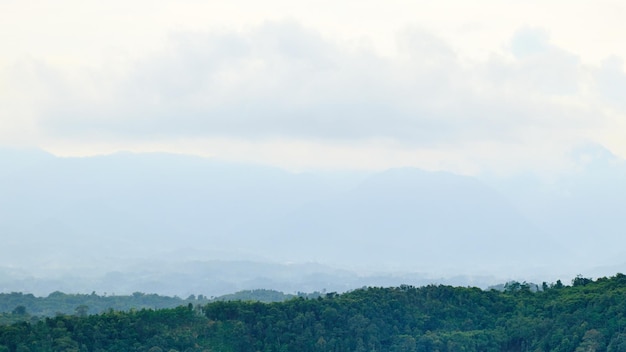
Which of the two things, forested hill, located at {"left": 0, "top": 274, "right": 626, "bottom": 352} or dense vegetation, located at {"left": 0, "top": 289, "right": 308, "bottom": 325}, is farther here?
dense vegetation, located at {"left": 0, "top": 289, "right": 308, "bottom": 325}

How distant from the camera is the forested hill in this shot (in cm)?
4806

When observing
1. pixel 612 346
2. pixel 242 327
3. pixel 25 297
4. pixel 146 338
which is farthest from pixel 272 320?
pixel 25 297

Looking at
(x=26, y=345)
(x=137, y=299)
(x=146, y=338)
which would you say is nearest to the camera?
(x=26, y=345)

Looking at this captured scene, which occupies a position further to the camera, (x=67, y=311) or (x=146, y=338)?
(x=67, y=311)

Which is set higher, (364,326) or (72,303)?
(72,303)

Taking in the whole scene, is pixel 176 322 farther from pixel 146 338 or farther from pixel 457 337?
pixel 457 337

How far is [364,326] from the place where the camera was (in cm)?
5241

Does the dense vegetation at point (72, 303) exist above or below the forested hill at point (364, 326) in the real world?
above

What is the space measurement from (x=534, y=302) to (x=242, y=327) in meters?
14.5

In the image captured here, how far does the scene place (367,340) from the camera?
51.8 metres

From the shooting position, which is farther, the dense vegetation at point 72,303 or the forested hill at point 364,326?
the dense vegetation at point 72,303

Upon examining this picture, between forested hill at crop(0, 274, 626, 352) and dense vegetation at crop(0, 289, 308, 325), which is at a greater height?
dense vegetation at crop(0, 289, 308, 325)

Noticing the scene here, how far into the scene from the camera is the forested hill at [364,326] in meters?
48.1

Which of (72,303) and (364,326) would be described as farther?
(72,303)
